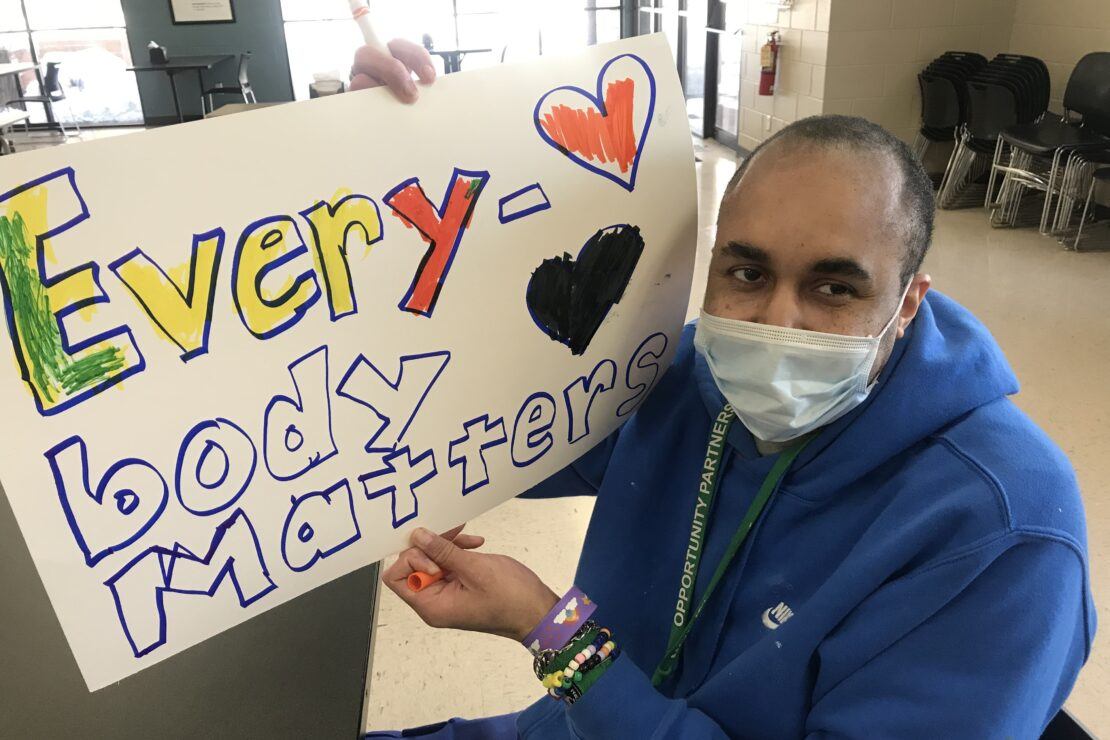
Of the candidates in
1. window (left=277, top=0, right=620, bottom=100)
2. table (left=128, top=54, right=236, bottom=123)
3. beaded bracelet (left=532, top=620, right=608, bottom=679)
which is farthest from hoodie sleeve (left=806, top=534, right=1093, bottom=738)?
window (left=277, top=0, right=620, bottom=100)

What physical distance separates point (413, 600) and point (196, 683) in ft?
0.71

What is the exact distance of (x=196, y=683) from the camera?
30.3 inches

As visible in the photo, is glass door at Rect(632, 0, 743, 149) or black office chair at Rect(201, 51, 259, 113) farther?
black office chair at Rect(201, 51, 259, 113)

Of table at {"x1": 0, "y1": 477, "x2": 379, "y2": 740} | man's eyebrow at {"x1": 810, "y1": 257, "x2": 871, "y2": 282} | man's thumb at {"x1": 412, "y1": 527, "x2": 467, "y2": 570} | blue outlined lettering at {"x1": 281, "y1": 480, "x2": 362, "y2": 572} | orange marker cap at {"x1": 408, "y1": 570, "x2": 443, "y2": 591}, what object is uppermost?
man's eyebrow at {"x1": 810, "y1": 257, "x2": 871, "y2": 282}

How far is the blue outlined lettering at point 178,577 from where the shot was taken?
0.70m

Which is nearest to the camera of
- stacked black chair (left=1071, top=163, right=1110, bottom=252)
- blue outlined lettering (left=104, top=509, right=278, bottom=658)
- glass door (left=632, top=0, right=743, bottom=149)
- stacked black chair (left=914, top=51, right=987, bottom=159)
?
blue outlined lettering (left=104, top=509, right=278, bottom=658)

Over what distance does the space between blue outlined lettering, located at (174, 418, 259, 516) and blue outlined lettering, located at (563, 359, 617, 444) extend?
1.24 feet

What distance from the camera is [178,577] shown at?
72 centimetres

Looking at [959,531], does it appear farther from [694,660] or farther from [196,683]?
[196,683]

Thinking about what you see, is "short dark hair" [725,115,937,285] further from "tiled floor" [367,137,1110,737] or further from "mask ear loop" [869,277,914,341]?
"tiled floor" [367,137,1110,737]

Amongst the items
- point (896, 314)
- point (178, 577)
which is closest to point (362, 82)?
point (178, 577)

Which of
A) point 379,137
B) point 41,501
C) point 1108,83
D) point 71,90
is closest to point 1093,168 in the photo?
point 1108,83

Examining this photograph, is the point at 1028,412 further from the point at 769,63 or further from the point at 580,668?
the point at 769,63

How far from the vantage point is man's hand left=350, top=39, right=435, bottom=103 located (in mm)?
766
